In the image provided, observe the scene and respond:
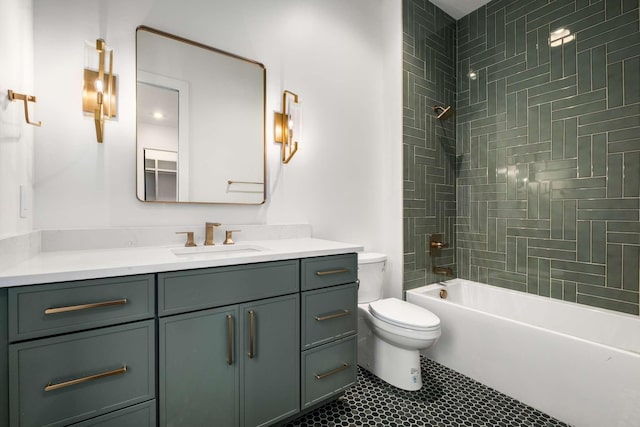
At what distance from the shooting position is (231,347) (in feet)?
4.04

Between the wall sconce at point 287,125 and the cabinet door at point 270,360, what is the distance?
3.46 feet

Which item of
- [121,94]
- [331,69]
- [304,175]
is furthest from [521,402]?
[121,94]

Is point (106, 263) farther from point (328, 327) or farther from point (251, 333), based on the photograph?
point (328, 327)

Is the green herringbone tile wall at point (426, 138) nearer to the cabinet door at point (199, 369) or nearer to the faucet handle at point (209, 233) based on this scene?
the faucet handle at point (209, 233)

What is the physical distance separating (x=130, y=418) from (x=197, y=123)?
1433mm

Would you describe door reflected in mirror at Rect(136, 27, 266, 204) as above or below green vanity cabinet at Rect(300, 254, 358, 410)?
above

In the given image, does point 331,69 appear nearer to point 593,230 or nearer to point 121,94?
point 121,94

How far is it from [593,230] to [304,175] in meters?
2.03

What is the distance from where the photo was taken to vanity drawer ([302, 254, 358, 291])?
1474 millimetres

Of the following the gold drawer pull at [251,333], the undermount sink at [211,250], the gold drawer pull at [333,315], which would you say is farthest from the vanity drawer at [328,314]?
the undermount sink at [211,250]

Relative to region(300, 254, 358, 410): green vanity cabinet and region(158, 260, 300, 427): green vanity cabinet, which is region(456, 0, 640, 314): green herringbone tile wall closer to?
region(300, 254, 358, 410): green vanity cabinet

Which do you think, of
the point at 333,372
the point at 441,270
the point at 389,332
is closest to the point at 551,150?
the point at 441,270

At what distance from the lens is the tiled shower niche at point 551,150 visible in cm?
194

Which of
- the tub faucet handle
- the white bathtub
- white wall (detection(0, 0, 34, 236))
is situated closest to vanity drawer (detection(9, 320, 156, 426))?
white wall (detection(0, 0, 34, 236))
